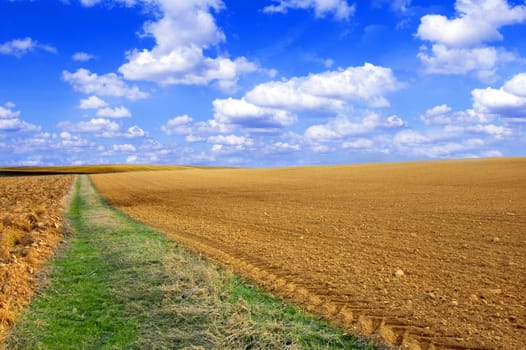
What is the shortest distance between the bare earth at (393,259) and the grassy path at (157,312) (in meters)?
0.79

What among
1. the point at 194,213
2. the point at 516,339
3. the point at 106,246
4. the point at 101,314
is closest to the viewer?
the point at 516,339

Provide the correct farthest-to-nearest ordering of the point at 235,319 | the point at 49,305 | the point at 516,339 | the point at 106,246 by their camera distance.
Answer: the point at 106,246 < the point at 49,305 < the point at 235,319 < the point at 516,339

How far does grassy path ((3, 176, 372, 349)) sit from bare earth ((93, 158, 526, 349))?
79 cm

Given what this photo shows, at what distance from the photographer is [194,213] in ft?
71.1

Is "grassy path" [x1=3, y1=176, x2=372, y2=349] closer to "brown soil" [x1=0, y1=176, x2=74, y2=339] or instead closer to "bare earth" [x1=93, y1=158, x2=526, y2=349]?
"brown soil" [x1=0, y1=176, x2=74, y2=339]

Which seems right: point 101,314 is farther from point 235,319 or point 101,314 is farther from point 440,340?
point 440,340

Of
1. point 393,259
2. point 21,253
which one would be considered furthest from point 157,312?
point 21,253

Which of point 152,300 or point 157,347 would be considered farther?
point 152,300

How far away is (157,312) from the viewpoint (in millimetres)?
7852

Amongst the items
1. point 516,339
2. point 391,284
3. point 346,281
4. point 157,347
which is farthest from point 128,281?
point 516,339

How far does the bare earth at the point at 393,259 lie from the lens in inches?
280

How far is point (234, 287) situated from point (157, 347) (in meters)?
2.61

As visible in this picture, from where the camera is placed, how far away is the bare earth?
712cm

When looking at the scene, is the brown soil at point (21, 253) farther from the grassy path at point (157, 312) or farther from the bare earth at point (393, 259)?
the bare earth at point (393, 259)
